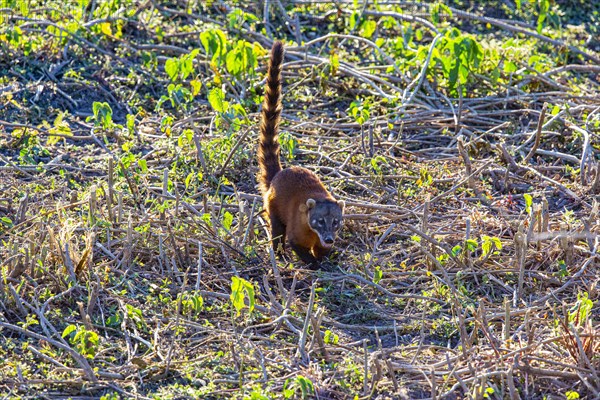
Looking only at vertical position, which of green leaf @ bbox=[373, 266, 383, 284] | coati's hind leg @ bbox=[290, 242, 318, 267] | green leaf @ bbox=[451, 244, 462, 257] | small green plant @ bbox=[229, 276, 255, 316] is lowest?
coati's hind leg @ bbox=[290, 242, 318, 267]

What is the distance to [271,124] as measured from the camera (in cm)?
724

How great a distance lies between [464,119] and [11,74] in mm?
4087

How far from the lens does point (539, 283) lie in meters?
6.24

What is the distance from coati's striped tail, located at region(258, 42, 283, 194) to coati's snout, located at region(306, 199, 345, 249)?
0.72 meters

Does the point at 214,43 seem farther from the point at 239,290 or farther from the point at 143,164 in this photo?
the point at 239,290

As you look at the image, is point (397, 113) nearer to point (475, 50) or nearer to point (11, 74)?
point (475, 50)

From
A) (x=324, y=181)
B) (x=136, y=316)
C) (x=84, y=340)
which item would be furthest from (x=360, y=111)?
(x=84, y=340)

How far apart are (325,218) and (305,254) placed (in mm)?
322

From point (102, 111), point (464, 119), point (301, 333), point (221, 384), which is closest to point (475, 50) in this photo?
point (464, 119)

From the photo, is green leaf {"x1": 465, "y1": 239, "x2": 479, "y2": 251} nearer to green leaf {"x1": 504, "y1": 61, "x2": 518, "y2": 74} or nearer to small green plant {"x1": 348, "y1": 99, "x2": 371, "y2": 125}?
small green plant {"x1": 348, "y1": 99, "x2": 371, "y2": 125}

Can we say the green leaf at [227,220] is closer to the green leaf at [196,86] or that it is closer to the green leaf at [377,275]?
the green leaf at [377,275]

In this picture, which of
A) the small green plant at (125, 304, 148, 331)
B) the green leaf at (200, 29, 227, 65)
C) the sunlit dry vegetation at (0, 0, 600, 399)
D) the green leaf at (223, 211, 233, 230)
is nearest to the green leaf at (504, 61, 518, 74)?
the sunlit dry vegetation at (0, 0, 600, 399)

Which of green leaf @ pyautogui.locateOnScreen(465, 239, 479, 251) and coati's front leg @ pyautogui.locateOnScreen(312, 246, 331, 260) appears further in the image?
coati's front leg @ pyautogui.locateOnScreen(312, 246, 331, 260)

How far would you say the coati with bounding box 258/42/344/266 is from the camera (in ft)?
21.5
